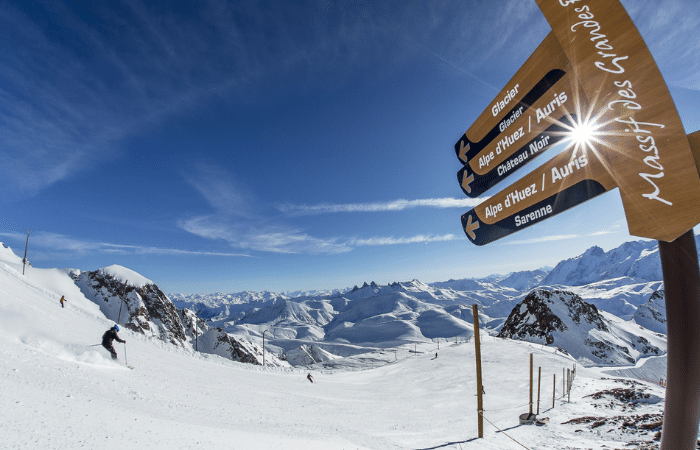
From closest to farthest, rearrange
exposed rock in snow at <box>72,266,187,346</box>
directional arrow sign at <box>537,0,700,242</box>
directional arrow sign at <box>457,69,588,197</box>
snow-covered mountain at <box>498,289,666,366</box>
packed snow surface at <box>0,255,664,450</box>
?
directional arrow sign at <box>537,0,700,242</box> < directional arrow sign at <box>457,69,588,197</box> < packed snow surface at <box>0,255,664,450</box> < snow-covered mountain at <box>498,289,666,366</box> < exposed rock in snow at <box>72,266,187,346</box>

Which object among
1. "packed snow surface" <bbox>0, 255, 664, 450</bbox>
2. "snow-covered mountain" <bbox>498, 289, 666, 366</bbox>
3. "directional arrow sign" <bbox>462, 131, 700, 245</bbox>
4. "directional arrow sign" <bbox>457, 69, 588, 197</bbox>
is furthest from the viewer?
"snow-covered mountain" <bbox>498, 289, 666, 366</bbox>

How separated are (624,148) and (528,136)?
163cm

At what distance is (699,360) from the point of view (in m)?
2.51

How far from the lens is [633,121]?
8.49ft

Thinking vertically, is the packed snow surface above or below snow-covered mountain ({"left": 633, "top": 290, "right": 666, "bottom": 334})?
above

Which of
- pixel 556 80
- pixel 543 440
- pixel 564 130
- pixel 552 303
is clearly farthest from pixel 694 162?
pixel 552 303

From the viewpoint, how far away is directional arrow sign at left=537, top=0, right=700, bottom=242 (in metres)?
2.29

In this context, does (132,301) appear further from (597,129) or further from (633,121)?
(633,121)

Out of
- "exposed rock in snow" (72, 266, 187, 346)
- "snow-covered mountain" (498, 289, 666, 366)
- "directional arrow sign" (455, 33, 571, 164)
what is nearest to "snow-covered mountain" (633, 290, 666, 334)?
"snow-covered mountain" (498, 289, 666, 366)

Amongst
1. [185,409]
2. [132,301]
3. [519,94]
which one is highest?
[519,94]

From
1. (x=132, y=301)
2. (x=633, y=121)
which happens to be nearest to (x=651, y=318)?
(x=633, y=121)

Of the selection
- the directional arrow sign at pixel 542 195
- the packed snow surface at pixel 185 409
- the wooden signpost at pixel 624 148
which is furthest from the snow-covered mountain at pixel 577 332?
the wooden signpost at pixel 624 148

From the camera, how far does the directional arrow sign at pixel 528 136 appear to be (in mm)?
3463

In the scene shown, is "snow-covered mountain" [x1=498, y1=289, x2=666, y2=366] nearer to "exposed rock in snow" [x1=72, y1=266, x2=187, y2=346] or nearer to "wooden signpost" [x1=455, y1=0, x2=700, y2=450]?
"wooden signpost" [x1=455, y1=0, x2=700, y2=450]
